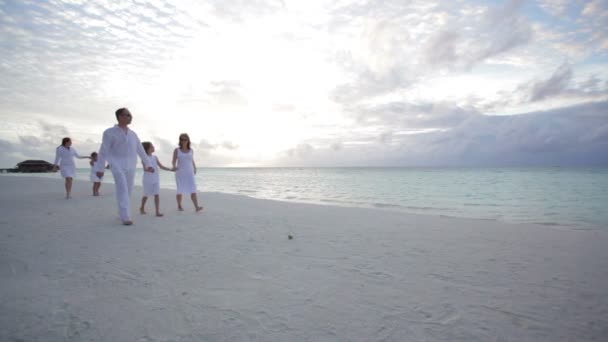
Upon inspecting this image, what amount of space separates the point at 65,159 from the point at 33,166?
80715 mm

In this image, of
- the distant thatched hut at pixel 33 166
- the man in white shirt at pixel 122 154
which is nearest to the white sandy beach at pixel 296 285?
the man in white shirt at pixel 122 154

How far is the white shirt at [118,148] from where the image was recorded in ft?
21.1

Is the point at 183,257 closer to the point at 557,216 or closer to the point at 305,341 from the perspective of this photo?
the point at 305,341

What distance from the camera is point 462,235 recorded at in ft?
20.8

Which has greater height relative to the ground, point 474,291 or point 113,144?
point 113,144

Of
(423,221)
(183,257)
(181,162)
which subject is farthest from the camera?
(181,162)

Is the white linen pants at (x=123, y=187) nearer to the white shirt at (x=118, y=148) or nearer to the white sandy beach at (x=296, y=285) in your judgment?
the white shirt at (x=118, y=148)

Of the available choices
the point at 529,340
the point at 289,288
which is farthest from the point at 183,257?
the point at 529,340

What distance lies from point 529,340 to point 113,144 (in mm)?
7737

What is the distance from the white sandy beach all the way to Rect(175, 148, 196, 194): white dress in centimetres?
288

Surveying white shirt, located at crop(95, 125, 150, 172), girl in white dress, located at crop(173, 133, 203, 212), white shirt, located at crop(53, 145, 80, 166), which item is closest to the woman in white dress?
white shirt, located at crop(53, 145, 80, 166)

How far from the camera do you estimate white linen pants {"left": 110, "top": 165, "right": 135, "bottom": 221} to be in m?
6.58

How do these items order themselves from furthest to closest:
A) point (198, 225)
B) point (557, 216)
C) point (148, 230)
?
point (557, 216) → point (198, 225) → point (148, 230)

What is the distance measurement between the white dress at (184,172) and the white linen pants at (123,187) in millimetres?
2156
